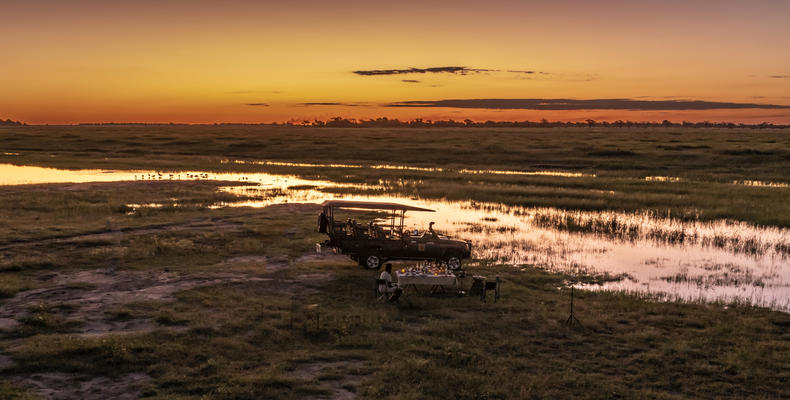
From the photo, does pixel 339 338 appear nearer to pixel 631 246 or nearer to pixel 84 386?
pixel 84 386

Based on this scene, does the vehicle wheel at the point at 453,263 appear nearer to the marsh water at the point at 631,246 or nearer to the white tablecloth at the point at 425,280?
the white tablecloth at the point at 425,280

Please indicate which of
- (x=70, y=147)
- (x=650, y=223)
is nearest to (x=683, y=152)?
(x=650, y=223)

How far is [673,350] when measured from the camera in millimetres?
Answer: 15250

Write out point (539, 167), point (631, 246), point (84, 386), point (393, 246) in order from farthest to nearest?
point (539, 167) < point (631, 246) < point (393, 246) < point (84, 386)

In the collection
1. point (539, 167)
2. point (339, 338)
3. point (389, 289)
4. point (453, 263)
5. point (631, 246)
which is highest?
point (539, 167)

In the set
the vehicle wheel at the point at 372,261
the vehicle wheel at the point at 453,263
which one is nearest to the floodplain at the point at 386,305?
the vehicle wheel at the point at 372,261

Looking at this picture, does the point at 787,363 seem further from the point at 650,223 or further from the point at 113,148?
the point at 113,148

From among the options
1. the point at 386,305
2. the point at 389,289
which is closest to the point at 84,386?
the point at 386,305

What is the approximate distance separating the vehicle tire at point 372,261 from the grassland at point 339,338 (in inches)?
22.0

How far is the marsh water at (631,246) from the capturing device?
2262 centimetres

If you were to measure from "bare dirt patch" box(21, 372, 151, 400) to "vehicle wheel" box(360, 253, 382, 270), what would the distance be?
11283 mm

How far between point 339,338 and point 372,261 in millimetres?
7834

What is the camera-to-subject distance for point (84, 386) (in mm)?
12547

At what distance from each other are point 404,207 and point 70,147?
120 metres
